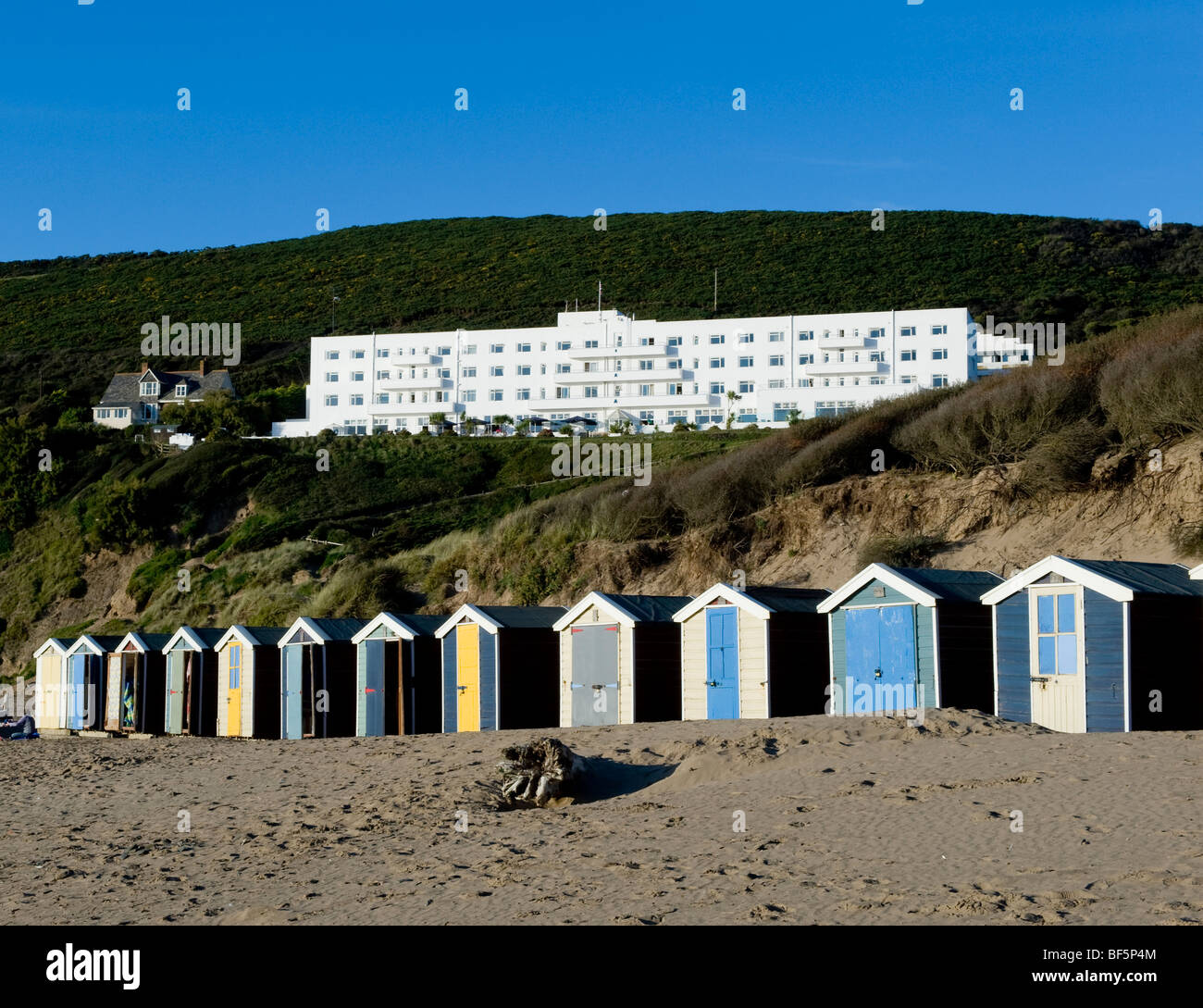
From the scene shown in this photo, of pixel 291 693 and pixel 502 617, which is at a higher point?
pixel 502 617

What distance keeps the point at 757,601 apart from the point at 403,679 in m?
8.41

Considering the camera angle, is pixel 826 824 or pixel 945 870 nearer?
pixel 945 870

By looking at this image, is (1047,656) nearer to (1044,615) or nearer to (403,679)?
(1044,615)

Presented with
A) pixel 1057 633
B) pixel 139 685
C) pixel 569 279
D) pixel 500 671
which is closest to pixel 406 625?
pixel 500 671

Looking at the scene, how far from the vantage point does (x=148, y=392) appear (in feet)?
291

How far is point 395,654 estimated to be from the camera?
26.8 metres

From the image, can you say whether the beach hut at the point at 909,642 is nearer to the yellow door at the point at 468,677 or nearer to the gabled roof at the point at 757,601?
the gabled roof at the point at 757,601

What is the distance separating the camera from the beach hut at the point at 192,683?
31.0 metres

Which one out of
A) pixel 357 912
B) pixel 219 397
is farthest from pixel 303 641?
pixel 219 397

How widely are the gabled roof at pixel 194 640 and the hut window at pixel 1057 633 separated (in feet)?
65.4

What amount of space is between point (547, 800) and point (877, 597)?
23.9 feet

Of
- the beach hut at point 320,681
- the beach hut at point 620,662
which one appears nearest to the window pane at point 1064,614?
the beach hut at point 620,662

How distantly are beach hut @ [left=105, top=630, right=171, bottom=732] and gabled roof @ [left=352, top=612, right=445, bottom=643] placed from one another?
821cm
